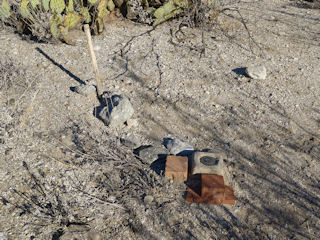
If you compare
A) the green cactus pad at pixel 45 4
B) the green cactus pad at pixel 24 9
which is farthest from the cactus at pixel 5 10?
the green cactus pad at pixel 45 4

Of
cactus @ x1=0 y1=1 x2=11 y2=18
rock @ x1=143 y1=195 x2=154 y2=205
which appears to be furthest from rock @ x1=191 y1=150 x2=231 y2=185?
cactus @ x1=0 y1=1 x2=11 y2=18

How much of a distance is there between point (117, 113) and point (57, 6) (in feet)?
7.21

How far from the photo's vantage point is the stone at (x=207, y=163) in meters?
2.70

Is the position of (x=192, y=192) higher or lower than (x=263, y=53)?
lower

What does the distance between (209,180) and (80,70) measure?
2426 mm

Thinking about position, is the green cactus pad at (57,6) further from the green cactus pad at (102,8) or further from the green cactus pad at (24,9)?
the green cactus pad at (102,8)

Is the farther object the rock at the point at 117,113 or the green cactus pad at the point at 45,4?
the green cactus pad at the point at 45,4

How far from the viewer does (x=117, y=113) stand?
3.25 meters

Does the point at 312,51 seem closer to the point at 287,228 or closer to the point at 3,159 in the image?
the point at 287,228

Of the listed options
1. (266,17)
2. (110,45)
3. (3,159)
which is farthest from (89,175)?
(266,17)

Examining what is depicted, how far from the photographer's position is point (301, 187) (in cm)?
→ 270

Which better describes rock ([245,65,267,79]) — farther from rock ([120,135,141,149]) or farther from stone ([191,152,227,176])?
rock ([120,135,141,149])

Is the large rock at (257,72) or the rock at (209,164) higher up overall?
the large rock at (257,72)

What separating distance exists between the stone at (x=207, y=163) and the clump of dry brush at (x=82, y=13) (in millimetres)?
2503
